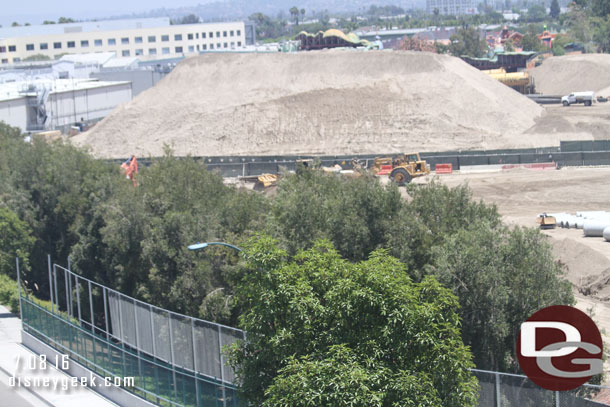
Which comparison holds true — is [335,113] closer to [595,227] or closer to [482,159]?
[482,159]

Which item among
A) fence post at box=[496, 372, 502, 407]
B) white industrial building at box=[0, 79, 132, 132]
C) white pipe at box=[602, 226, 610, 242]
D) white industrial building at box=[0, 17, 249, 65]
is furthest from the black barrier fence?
white industrial building at box=[0, 17, 249, 65]

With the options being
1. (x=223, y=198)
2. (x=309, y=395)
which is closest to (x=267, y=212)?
(x=223, y=198)

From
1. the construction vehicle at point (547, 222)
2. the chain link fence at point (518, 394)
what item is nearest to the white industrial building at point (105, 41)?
the construction vehicle at point (547, 222)

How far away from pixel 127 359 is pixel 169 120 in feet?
190

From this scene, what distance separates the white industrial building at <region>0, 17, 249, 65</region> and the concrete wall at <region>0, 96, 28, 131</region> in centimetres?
5980

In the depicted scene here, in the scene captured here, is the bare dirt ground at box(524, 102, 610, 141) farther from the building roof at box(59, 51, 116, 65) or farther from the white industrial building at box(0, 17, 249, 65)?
the white industrial building at box(0, 17, 249, 65)

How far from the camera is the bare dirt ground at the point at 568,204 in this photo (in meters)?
33.2

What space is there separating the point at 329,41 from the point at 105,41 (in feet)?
225

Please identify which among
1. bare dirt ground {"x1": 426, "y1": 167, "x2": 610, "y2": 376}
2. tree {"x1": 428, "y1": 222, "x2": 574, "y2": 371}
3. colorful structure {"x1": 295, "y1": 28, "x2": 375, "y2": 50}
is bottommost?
bare dirt ground {"x1": 426, "y1": 167, "x2": 610, "y2": 376}

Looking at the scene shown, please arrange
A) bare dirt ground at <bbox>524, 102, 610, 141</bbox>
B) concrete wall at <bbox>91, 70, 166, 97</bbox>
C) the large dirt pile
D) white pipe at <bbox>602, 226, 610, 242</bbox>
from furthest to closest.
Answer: concrete wall at <bbox>91, 70, 166, 97</bbox> → the large dirt pile → bare dirt ground at <bbox>524, 102, 610, 141</bbox> → white pipe at <bbox>602, 226, 610, 242</bbox>

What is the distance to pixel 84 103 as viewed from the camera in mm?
92812

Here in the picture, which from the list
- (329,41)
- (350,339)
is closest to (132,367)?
(350,339)

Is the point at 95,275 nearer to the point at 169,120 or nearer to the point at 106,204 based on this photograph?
the point at 106,204

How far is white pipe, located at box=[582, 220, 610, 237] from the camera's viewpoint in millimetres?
39250
